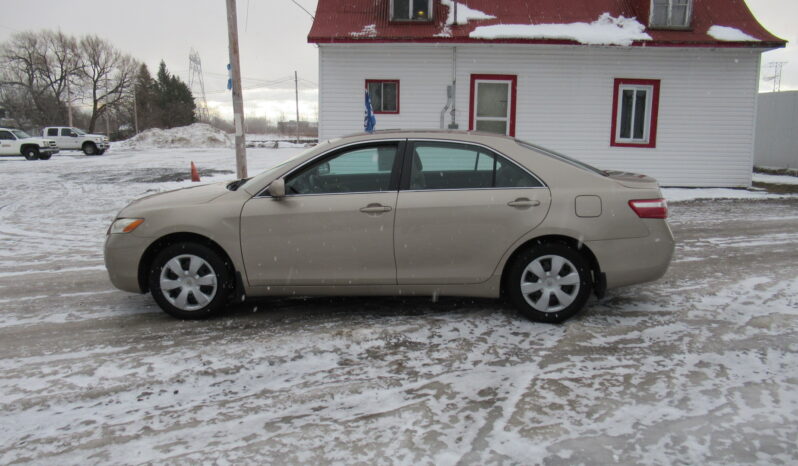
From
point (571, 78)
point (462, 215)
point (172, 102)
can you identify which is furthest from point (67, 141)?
point (172, 102)

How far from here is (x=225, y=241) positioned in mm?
4426

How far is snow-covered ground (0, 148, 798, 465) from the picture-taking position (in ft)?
9.11

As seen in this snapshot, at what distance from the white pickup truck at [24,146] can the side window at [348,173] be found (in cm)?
3099

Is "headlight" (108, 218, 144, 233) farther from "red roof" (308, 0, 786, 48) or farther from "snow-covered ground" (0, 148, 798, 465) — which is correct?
"red roof" (308, 0, 786, 48)

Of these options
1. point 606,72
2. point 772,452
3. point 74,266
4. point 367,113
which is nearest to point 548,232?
point 772,452

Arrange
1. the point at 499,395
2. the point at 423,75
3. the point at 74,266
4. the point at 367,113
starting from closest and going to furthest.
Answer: the point at 499,395, the point at 74,266, the point at 367,113, the point at 423,75

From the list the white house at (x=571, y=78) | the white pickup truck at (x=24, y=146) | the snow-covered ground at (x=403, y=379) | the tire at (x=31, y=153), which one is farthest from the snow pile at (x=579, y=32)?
the tire at (x=31, y=153)

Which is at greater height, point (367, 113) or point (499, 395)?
point (367, 113)

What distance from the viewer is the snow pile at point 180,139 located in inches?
1670

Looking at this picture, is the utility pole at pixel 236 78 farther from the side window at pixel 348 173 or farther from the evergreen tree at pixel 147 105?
the evergreen tree at pixel 147 105

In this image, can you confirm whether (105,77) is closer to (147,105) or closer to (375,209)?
(147,105)

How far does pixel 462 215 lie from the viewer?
4.34m

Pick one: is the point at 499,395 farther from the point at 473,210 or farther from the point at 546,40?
the point at 546,40

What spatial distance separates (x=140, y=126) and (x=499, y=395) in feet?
253
